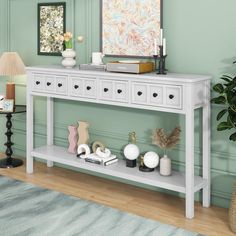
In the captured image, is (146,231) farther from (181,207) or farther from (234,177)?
(234,177)

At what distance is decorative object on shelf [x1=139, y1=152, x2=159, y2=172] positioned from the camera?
346 cm

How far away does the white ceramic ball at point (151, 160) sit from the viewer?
136 inches

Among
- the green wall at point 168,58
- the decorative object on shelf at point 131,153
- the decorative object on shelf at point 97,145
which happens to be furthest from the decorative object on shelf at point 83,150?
the decorative object on shelf at point 131,153

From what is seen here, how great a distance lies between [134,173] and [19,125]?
1.83 meters

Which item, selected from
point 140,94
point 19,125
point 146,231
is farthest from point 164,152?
point 19,125

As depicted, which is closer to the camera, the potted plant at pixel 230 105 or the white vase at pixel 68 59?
the potted plant at pixel 230 105

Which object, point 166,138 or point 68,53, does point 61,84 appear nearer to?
Answer: point 68,53

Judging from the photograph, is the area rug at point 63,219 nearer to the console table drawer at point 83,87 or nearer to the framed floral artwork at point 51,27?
the console table drawer at point 83,87

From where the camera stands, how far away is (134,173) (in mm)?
3443

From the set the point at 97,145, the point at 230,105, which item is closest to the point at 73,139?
the point at 97,145

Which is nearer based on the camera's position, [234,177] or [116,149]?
[234,177]

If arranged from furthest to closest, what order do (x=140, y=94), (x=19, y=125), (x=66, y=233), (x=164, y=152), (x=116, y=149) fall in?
1. (x=19, y=125)
2. (x=116, y=149)
3. (x=164, y=152)
4. (x=140, y=94)
5. (x=66, y=233)

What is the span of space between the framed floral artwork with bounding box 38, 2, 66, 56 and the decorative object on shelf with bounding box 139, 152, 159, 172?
4.75 feet

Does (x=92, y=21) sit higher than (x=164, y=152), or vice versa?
(x=92, y=21)
